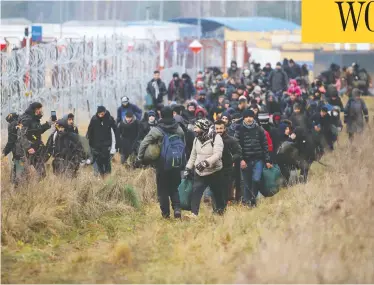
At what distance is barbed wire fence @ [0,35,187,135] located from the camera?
967 inches

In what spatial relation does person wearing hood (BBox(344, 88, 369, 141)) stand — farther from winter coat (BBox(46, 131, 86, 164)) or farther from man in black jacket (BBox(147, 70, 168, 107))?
winter coat (BBox(46, 131, 86, 164))

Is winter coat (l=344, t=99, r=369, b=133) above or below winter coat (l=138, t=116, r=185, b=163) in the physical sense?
below

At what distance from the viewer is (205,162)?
15.4m

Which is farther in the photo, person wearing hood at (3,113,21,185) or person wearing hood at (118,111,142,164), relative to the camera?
person wearing hood at (118,111,142,164)

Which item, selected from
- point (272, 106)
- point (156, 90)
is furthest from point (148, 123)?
point (156, 90)

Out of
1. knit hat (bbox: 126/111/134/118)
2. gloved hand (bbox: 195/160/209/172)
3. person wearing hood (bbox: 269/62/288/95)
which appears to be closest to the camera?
gloved hand (bbox: 195/160/209/172)

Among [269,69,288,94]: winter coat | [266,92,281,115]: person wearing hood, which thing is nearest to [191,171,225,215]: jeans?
[266,92,281,115]: person wearing hood

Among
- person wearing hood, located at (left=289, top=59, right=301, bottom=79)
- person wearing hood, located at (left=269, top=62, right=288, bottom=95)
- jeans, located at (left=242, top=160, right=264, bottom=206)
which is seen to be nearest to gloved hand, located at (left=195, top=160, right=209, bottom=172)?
jeans, located at (left=242, top=160, right=264, bottom=206)

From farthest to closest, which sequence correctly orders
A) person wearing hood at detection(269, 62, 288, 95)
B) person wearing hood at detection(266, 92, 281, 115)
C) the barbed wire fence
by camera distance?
person wearing hood at detection(269, 62, 288, 95) < person wearing hood at detection(266, 92, 281, 115) < the barbed wire fence

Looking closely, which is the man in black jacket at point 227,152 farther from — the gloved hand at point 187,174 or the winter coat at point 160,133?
the winter coat at point 160,133

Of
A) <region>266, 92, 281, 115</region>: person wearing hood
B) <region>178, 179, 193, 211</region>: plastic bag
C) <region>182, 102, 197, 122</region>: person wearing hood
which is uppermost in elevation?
<region>182, 102, 197, 122</region>: person wearing hood

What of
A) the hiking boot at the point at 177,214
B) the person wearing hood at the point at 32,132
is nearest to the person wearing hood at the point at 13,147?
the person wearing hood at the point at 32,132

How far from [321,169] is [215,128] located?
6156 millimetres

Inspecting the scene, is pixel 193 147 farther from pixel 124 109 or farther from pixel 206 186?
pixel 124 109
